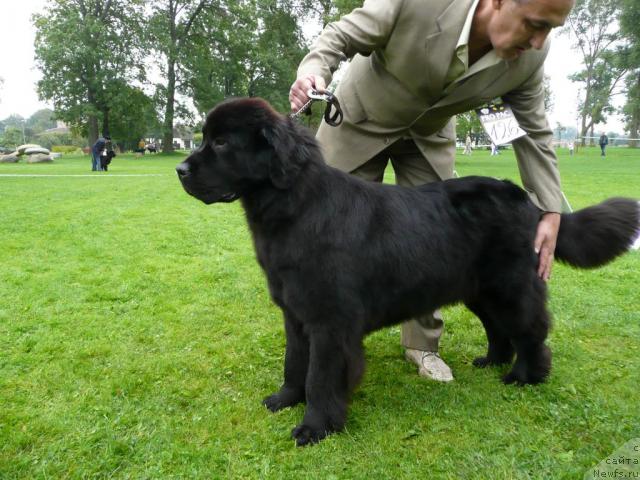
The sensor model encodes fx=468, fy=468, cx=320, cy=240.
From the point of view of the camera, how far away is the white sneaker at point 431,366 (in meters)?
3.36

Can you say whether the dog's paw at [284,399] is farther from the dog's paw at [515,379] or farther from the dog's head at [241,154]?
the dog's paw at [515,379]

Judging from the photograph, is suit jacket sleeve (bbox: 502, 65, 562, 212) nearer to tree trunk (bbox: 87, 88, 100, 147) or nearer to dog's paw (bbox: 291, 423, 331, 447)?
dog's paw (bbox: 291, 423, 331, 447)

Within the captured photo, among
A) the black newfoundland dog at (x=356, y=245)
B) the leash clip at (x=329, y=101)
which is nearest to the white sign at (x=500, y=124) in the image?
the black newfoundland dog at (x=356, y=245)

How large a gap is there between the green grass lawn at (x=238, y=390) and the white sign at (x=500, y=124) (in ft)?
5.50

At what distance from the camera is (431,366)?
342 centimetres

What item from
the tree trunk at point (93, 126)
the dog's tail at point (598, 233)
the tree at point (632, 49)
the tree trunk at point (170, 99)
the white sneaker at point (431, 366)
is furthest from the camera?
the tree trunk at point (93, 126)

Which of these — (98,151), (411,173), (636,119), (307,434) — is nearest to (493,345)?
(411,173)

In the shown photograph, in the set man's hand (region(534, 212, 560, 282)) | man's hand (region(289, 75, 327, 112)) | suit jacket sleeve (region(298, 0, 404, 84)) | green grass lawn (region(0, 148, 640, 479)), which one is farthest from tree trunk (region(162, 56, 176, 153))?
man's hand (region(534, 212, 560, 282))

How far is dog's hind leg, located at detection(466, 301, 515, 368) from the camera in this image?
3.42 metres

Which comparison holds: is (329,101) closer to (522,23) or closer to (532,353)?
(522,23)

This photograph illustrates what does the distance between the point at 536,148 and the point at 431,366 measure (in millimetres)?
1688

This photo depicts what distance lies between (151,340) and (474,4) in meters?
3.37

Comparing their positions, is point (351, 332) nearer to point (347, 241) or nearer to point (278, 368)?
point (347, 241)

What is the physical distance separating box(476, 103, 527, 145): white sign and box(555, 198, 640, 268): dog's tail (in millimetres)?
667
